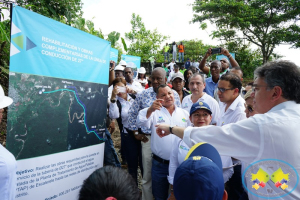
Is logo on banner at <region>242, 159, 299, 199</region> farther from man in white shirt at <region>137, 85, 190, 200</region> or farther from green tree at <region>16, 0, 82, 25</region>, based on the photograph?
green tree at <region>16, 0, 82, 25</region>

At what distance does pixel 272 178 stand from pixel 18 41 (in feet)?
8.20

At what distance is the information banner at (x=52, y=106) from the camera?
2115mm

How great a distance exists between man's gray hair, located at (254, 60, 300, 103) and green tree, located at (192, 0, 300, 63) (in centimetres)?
1845

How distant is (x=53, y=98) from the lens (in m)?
2.46

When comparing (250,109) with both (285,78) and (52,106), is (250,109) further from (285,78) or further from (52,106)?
(52,106)

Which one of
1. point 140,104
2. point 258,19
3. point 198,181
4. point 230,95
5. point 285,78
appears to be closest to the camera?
point 198,181

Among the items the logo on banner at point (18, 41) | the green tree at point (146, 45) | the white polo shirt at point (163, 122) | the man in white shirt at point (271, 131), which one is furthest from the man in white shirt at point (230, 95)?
the green tree at point (146, 45)

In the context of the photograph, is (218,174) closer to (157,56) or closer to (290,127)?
(290,127)

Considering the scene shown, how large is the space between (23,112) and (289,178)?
7.76 ft

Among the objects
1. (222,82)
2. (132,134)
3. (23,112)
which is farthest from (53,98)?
(222,82)

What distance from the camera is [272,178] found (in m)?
1.40

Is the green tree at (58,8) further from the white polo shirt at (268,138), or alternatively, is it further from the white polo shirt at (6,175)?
the white polo shirt at (268,138)

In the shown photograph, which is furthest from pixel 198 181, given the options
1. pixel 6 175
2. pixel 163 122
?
pixel 163 122

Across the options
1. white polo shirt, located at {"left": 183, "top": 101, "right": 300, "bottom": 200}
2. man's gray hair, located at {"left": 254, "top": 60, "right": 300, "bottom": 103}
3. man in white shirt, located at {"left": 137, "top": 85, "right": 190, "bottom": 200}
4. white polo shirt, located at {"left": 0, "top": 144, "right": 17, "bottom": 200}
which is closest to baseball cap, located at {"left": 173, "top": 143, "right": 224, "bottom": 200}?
white polo shirt, located at {"left": 183, "top": 101, "right": 300, "bottom": 200}
